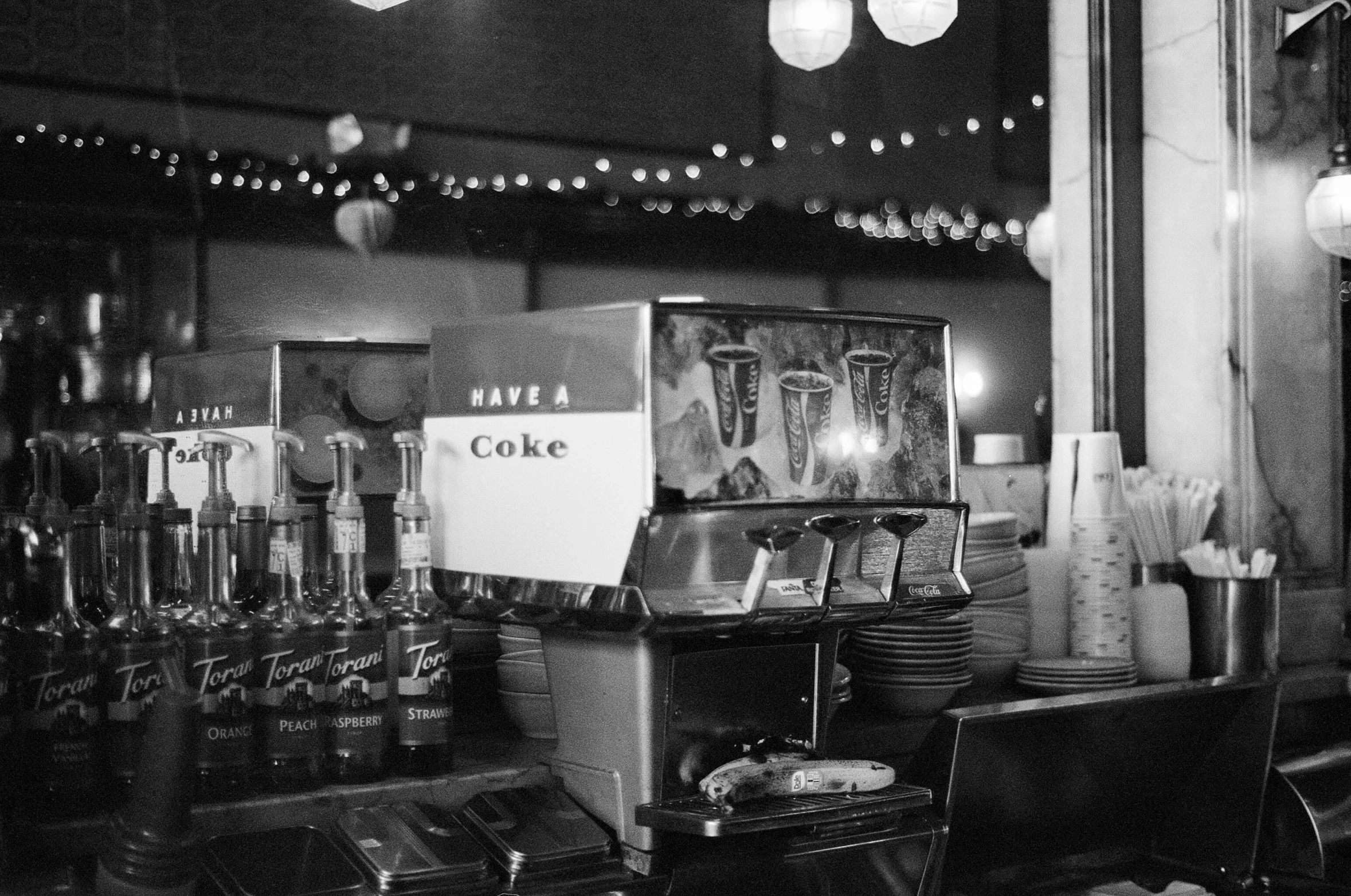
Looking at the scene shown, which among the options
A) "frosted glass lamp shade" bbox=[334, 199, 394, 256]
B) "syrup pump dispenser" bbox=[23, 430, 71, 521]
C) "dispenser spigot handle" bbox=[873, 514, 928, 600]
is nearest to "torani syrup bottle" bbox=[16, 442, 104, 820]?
"syrup pump dispenser" bbox=[23, 430, 71, 521]

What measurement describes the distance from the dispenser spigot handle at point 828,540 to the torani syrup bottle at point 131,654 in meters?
0.85

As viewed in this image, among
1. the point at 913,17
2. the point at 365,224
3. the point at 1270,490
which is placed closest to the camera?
the point at 365,224

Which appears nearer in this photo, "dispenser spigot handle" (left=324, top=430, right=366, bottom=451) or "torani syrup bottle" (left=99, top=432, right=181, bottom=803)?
"torani syrup bottle" (left=99, top=432, right=181, bottom=803)

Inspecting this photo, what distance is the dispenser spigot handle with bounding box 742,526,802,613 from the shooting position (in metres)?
1.78

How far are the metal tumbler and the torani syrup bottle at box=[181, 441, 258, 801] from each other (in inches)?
81.7

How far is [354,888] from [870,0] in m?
2.36

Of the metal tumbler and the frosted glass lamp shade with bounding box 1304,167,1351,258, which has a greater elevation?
the frosted glass lamp shade with bounding box 1304,167,1351,258

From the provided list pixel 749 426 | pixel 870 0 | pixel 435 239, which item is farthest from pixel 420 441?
pixel 870 0

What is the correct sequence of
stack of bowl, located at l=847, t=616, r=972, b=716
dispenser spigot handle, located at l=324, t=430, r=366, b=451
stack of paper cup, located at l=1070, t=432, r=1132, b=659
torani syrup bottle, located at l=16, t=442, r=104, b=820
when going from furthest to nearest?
stack of paper cup, located at l=1070, t=432, r=1132, b=659, stack of bowl, located at l=847, t=616, r=972, b=716, dispenser spigot handle, located at l=324, t=430, r=366, b=451, torani syrup bottle, located at l=16, t=442, r=104, b=820

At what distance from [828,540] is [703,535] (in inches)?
7.8

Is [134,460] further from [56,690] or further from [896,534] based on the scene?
[896,534]

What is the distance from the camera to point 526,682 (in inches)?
84.4

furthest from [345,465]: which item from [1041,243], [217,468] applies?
[1041,243]

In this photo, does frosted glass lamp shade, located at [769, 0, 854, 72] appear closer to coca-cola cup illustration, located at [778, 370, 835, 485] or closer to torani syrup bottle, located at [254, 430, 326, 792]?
coca-cola cup illustration, located at [778, 370, 835, 485]
